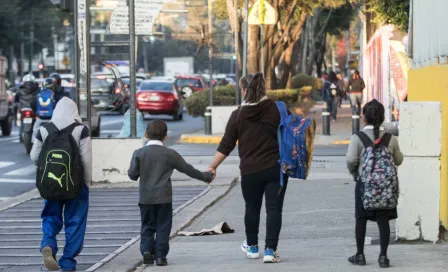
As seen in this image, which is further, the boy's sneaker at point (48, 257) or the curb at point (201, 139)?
the curb at point (201, 139)

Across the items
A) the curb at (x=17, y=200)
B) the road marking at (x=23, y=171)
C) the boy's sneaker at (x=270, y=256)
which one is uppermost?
the boy's sneaker at (x=270, y=256)

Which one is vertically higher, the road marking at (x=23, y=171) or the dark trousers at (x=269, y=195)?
the dark trousers at (x=269, y=195)

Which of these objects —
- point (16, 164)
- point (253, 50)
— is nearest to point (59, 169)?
point (16, 164)

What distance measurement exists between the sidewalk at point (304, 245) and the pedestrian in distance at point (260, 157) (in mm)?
345

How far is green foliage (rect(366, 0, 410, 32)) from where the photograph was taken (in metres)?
27.8

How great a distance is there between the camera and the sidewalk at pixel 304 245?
9.97 m

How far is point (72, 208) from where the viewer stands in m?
10.1

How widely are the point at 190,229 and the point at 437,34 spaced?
3.38m

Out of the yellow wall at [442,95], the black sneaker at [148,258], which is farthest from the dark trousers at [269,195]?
the yellow wall at [442,95]

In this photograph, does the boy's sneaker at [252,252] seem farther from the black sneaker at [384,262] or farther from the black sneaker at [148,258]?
the black sneaker at [384,262]

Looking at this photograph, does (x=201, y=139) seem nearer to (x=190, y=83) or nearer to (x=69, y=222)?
(x=69, y=222)

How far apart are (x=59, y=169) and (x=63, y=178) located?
81 millimetres

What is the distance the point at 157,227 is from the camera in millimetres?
10219

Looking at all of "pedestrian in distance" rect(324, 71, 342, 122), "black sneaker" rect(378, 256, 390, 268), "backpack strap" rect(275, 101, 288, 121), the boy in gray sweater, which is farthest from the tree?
"black sneaker" rect(378, 256, 390, 268)
